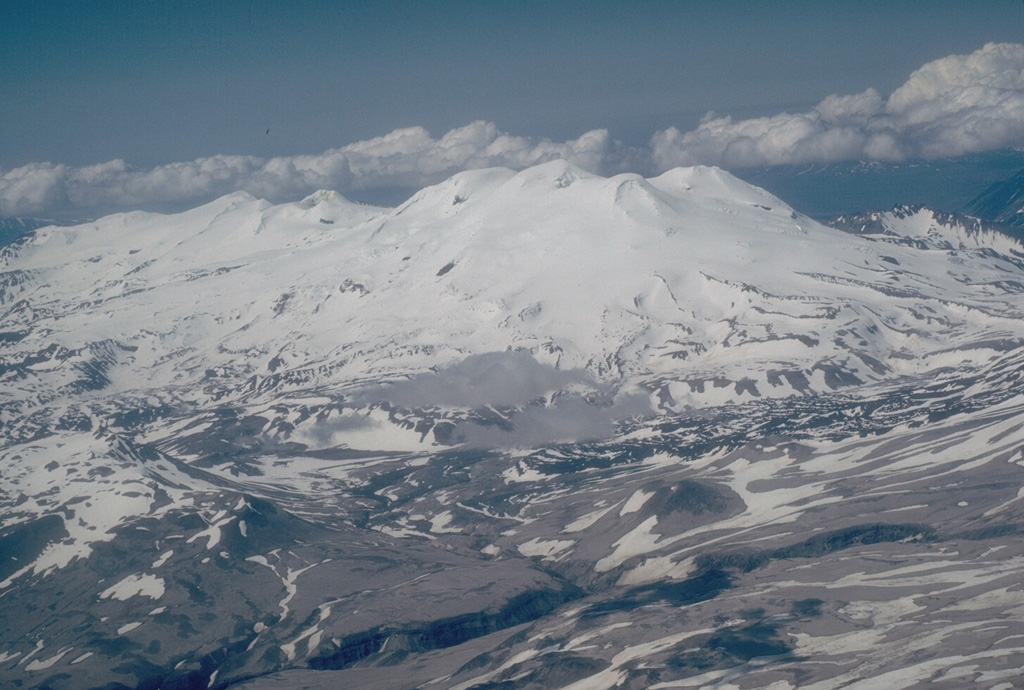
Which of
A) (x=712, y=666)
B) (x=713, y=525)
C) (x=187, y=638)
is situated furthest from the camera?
(x=713, y=525)

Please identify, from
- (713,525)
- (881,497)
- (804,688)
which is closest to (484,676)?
(804,688)

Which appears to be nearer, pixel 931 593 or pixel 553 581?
pixel 931 593

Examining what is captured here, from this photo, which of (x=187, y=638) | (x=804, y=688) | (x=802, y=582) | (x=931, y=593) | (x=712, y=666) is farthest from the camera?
(x=187, y=638)

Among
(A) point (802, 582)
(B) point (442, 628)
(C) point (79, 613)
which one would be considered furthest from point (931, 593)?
(C) point (79, 613)

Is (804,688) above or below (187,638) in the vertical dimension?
below

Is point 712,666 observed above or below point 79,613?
below

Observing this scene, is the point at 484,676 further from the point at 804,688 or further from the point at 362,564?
the point at 362,564

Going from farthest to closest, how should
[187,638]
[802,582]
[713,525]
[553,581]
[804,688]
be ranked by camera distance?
[713,525]
[553,581]
[187,638]
[802,582]
[804,688]

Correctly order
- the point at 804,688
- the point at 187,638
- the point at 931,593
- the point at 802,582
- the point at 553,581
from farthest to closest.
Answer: the point at 553,581
the point at 187,638
the point at 802,582
the point at 931,593
the point at 804,688

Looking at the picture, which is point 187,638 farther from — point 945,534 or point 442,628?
point 945,534
